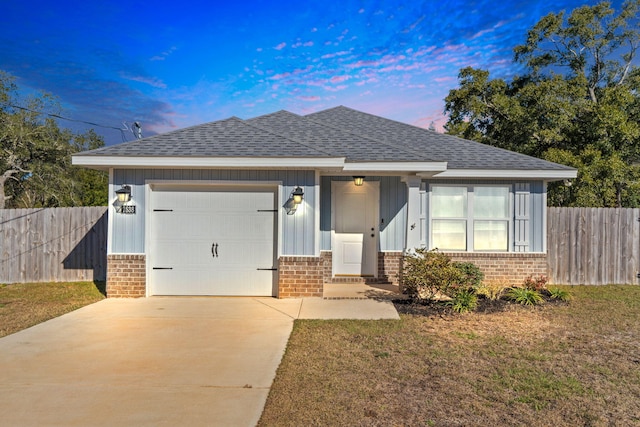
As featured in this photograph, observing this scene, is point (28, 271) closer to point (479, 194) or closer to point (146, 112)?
point (479, 194)

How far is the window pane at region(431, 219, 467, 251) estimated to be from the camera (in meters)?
9.27

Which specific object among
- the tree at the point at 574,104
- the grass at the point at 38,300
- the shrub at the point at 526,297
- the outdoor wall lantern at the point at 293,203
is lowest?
the grass at the point at 38,300

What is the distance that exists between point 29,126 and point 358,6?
14942 millimetres

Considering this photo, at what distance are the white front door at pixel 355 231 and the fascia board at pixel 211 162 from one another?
2.19 meters

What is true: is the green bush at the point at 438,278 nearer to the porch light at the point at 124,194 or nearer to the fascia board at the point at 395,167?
the fascia board at the point at 395,167

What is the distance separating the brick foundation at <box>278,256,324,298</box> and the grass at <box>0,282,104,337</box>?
3.75m

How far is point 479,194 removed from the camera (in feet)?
30.2

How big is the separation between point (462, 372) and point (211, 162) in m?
5.47

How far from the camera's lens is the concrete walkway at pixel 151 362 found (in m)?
3.22

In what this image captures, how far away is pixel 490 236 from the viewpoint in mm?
9250

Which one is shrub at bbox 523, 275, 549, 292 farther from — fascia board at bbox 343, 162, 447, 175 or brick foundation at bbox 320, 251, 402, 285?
fascia board at bbox 343, 162, 447, 175

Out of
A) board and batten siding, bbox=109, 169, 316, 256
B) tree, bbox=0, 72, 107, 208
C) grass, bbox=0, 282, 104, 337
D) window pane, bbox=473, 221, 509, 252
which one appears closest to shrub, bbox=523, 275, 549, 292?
window pane, bbox=473, 221, 509, 252

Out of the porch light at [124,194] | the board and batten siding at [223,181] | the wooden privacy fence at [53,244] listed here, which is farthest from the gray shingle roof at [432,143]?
the wooden privacy fence at [53,244]

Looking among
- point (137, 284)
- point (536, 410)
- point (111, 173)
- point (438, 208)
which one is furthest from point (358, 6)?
point (536, 410)
